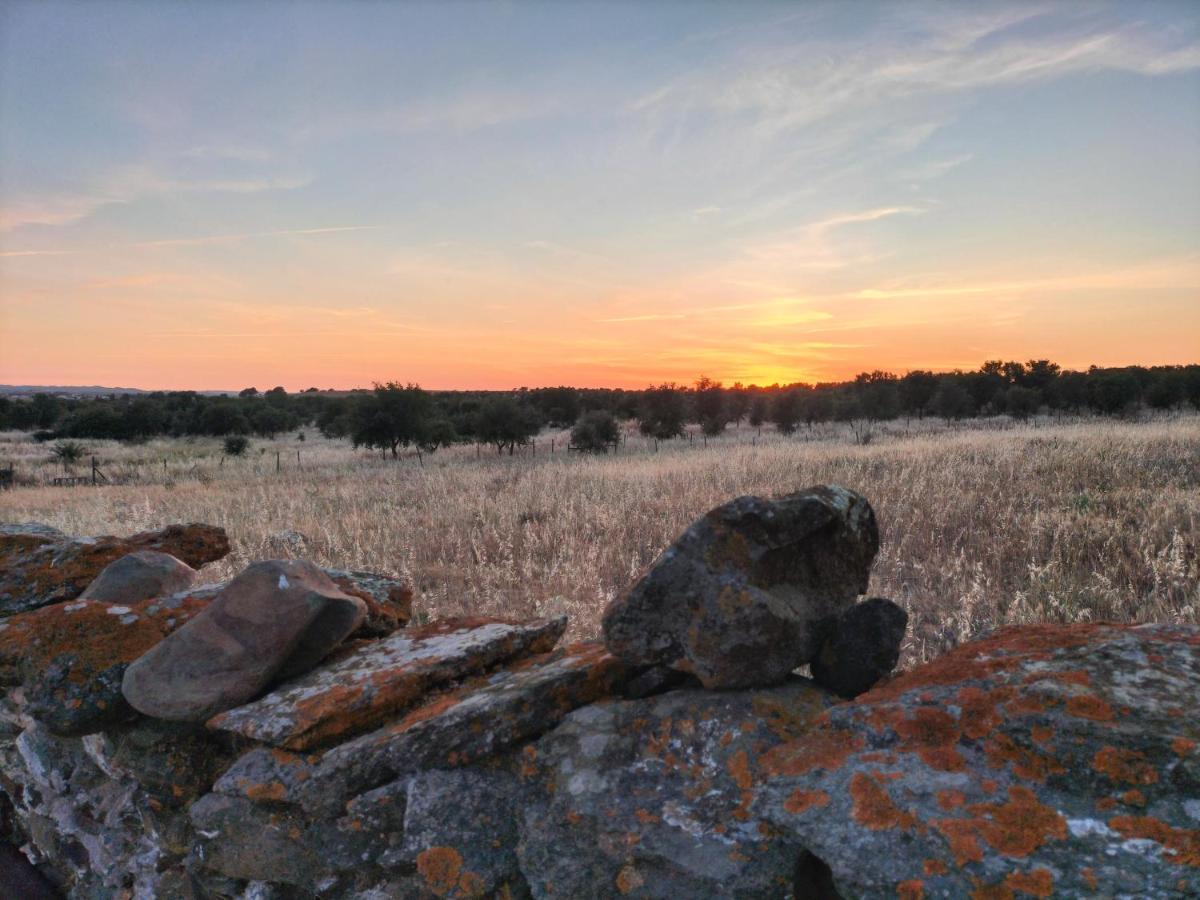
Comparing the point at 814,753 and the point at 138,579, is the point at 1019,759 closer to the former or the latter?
the point at 814,753

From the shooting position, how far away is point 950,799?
1587 mm

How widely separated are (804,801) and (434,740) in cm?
127

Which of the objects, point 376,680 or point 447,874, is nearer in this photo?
point 447,874

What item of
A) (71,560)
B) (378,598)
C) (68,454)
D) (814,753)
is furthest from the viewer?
(68,454)

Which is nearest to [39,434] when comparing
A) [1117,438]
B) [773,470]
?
[773,470]

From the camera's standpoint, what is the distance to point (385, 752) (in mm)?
2316

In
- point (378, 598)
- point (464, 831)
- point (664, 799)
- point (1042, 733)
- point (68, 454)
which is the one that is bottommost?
point (68, 454)

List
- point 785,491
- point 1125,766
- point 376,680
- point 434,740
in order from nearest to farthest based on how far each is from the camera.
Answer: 1. point 1125,766
2. point 434,740
3. point 376,680
4. point 785,491

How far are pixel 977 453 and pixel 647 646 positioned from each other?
16670 mm

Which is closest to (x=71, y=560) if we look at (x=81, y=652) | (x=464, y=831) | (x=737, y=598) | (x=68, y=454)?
(x=81, y=652)

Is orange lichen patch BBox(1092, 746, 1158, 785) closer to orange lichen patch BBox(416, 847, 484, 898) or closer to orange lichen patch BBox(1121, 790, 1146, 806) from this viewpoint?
orange lichen patch BBox(1121, 790, 1146, 806)

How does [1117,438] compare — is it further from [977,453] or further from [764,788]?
[764,788]

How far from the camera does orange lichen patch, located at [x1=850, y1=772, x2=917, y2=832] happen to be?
62.2 inches

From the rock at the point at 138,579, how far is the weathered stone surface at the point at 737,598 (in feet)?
10.1
